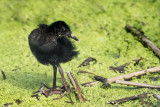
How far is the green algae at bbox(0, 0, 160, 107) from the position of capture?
3.54 meters

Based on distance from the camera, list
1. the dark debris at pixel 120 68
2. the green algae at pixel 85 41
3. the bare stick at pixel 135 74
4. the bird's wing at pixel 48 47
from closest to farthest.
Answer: the bird's wing at pixel 48 47 → the green algae at pixel 85 41 → the bare stick at pixel 135 74 → the dark debris at pixel 120 68

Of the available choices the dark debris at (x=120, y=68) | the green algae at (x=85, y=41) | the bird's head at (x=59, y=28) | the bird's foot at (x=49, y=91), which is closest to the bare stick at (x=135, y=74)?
the green algae at (x=85, y=41)

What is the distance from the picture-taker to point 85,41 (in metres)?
4.96

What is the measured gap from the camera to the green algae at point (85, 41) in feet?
11.6

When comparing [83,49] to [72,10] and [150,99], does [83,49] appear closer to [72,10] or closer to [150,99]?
[72,10]

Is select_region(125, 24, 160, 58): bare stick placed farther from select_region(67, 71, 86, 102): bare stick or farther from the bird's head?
the bird's head

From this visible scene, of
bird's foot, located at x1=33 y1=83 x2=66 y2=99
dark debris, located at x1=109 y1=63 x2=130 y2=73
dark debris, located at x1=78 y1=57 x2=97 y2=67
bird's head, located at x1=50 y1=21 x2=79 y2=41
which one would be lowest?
bird's foot, located at x1=33 y1=83 x2=66 y2=99

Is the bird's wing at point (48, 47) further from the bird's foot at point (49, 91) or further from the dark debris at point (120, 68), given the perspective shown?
the dark debris at point (120, 68)

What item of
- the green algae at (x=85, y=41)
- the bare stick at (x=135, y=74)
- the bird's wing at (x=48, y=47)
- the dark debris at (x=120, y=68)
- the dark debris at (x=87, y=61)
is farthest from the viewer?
the dark debris at (x=87, y=61)

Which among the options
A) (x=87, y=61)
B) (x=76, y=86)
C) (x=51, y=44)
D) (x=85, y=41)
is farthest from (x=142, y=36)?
(x=51, y=44)

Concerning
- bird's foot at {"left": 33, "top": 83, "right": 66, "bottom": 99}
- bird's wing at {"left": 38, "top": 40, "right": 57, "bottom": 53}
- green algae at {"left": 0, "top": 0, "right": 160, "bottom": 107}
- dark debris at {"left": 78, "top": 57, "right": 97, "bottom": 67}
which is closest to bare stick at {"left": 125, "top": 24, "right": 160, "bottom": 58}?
green algae at {"left": 0, "top": 0, "right": 160, "bottom": 107}

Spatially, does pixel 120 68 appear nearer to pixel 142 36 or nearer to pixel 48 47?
pixel 142 36

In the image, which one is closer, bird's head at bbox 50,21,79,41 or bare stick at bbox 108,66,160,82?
bird's head at bbox 50,21,79,41

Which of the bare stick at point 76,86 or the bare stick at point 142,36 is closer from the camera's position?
the bare stick at point 76,86
